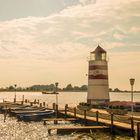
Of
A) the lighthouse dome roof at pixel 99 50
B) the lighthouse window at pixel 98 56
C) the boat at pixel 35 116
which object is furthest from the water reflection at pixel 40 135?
the lighthouse dome roof at pixel 99 50

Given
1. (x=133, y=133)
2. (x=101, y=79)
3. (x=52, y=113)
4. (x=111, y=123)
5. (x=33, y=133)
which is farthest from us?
(x=52, y=113)

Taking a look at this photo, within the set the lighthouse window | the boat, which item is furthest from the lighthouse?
the boat

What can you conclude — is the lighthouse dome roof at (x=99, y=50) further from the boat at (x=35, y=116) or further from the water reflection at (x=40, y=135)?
the water reflection at (x=40, y=135)

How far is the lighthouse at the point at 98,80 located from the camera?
176ft

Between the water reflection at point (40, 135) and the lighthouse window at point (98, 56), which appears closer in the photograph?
the water reflection at point (40, 135)

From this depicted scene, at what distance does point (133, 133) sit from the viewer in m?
33.4

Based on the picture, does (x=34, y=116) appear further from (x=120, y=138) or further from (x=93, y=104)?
(x=120, y=138)

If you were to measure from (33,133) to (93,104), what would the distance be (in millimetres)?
15790

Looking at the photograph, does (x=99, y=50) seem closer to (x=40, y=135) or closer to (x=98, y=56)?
(x=98, y=56)

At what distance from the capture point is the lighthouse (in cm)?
5359

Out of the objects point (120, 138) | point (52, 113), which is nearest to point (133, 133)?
point (120, 138)

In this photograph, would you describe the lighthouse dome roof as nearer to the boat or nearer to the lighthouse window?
the lighthouse window

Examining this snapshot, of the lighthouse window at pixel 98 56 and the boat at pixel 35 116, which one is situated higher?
the lighthouse window at pixel 98 56

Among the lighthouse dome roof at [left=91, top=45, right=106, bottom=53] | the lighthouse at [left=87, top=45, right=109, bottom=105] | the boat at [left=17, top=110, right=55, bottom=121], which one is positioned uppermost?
the lighthouse dome roof at [left=91, top=45, right=106, bottom=53]
